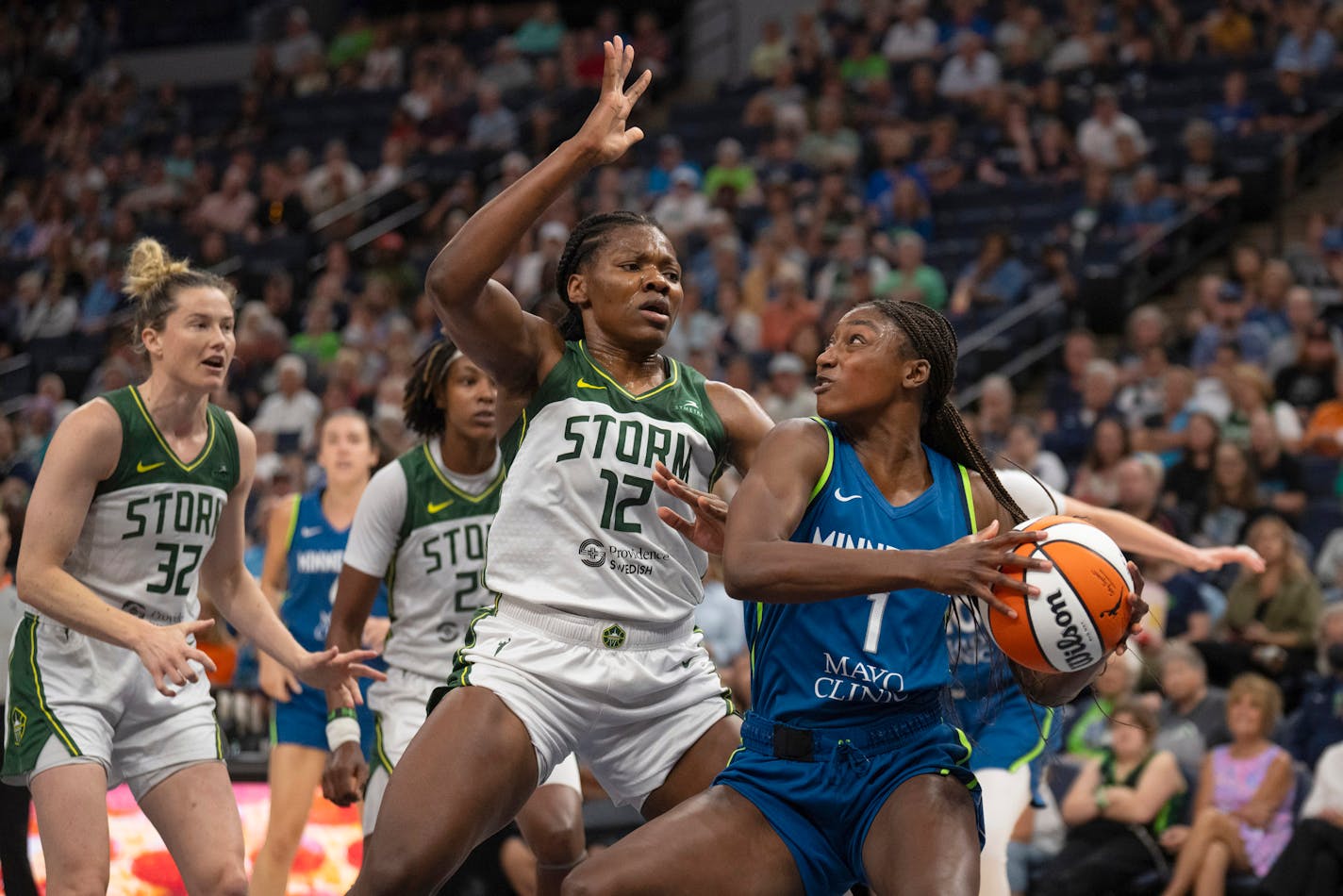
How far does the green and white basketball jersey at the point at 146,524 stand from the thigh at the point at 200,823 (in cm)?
49

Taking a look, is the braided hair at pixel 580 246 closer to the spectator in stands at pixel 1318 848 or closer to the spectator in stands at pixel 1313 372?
the spectator in stands at pixel 1318 848

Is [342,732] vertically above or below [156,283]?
below

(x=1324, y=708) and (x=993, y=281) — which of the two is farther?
(x=993, y=281)

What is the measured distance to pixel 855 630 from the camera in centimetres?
383

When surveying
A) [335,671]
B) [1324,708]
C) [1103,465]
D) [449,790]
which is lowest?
[1324,708]

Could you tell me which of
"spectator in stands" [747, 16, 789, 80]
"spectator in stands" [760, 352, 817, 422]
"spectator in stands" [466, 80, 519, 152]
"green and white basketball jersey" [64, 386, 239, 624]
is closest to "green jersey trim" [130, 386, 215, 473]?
"green and white basketball jersey" [64, 386, 239, 624]

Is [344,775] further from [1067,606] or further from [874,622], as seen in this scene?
[1067,606]

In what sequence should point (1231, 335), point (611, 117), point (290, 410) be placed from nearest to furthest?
point (611, 117)
point (1231, 335)
point (290, 410)

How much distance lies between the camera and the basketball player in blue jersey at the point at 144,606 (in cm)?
436

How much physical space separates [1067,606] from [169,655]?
2.20 m

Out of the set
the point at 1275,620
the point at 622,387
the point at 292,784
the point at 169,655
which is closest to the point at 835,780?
the point at 622,387

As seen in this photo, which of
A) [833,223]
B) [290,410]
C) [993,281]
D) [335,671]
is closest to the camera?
[335,671]

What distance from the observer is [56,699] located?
4.55 metres

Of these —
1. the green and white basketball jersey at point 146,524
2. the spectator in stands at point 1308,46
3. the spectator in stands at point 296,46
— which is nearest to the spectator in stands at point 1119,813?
the green and white basketball jersey at point 146,524
